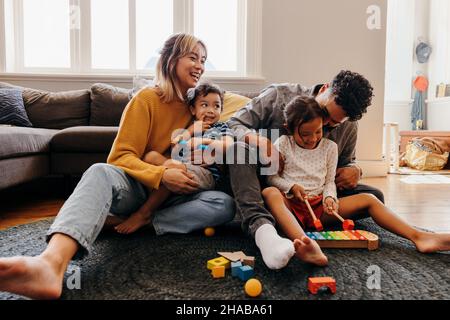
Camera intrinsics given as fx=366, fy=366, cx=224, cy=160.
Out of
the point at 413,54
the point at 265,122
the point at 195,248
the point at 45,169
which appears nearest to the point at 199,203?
the point at 195,248

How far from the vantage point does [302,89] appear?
55.5 inches

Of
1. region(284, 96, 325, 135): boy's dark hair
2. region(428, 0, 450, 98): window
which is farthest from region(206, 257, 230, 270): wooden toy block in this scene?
region(428, 0, 450, 98): window

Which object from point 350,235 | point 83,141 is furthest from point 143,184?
point 83,141

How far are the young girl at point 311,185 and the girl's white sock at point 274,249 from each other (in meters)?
0.12

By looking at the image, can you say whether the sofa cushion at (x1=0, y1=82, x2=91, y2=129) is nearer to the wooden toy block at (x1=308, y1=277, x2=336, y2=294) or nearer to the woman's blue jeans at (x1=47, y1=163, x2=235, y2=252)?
the woman's blue jeans at (x1=47, y1=163, x2=235, y2=252)

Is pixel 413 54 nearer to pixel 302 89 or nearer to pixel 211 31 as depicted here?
pixel 211 31

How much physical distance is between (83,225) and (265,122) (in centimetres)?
81

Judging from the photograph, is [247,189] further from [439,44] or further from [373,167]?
[439,44]

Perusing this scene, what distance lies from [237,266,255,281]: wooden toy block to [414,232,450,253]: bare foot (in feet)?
1.77

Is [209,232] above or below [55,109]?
below

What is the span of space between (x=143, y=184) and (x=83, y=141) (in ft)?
3.16

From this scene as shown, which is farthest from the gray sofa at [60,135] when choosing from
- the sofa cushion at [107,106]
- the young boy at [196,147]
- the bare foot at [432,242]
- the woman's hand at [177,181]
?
the bare foot at [432,242]

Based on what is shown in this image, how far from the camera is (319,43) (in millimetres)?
2883

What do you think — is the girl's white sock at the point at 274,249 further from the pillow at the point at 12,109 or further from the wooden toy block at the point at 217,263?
the pillow at the point at 12,109
